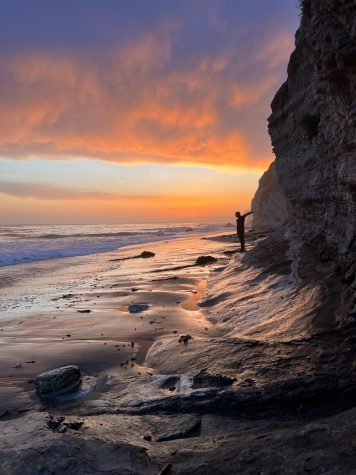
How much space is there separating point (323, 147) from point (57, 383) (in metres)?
7.77

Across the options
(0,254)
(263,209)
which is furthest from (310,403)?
(263,209)

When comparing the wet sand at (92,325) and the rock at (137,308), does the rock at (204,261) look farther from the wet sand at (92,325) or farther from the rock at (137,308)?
the rock at (137,308)

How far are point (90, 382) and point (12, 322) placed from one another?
16.7ft

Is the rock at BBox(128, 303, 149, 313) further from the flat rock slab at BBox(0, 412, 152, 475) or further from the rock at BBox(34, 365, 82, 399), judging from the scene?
the flat rock slab at BBox(0, 412, 152, 475)

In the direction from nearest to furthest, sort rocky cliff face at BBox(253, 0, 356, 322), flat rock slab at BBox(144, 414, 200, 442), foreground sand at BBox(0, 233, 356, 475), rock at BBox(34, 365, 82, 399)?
1. foreground sand at BBox(0, 233, 356, 475)
2. flat rock slab at BBox(144, 414, 200, 442)
3. rock at BBox(34, 365, 82, 399)
4. rocky cliff face at BBox(253, 0, 356, 322)

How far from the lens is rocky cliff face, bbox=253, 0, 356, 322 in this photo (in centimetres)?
690

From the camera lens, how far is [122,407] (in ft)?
16.9

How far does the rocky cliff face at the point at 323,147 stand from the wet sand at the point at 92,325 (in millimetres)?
3152

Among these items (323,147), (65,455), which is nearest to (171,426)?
(65,455)

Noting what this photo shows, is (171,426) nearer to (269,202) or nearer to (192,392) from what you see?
(192,392)

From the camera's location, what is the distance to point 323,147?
973cm

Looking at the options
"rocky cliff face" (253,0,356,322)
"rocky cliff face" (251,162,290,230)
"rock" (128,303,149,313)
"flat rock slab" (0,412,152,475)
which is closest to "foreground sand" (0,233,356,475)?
"flat rock slab" (0,412,152,475)

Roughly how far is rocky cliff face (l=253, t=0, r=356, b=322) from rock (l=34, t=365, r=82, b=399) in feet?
13.6

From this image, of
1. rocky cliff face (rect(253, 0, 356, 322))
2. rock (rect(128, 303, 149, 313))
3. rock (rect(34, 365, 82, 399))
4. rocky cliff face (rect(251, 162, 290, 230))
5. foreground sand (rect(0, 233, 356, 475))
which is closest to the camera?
foreground sand (rect(0, 233, 356, 475))
